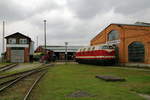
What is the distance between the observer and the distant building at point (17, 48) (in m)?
54.2

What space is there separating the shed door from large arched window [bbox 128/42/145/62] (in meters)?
29.1

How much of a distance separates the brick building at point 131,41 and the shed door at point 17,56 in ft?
74.5

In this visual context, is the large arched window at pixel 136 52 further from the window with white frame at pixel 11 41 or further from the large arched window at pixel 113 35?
the window with white frame at pixel 11 41

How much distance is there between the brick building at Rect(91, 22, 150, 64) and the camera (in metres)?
30.4

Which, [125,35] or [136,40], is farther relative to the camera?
[125,35]

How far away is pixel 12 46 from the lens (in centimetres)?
5491

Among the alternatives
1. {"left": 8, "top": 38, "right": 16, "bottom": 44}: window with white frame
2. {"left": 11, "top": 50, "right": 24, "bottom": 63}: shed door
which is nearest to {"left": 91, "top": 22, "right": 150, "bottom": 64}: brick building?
{"left": 11, "top": 50, "right": 24, "bottom": 63}: shed door

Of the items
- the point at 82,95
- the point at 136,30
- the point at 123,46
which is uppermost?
the point at 136,30

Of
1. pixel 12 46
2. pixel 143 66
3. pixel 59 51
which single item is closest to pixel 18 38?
pixel 12 46

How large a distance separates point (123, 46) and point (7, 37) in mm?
31972

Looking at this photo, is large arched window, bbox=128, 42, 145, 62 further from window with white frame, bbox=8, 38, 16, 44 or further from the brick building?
window with white frame, bbox=8, 38, 16, 44

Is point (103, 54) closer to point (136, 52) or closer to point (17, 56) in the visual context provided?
point (136, 52)

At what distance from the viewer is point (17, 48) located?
54.7 m

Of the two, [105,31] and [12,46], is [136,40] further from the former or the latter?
[12,46]
